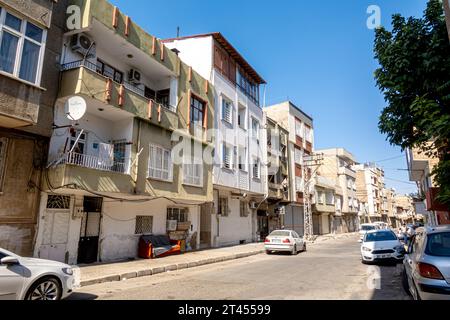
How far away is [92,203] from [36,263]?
7512 mm

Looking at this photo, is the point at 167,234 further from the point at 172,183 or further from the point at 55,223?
the point at 55,223

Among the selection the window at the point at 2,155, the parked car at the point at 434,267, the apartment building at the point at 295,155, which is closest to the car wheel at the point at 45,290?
the window at the point at 2,155

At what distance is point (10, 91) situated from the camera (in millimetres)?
9922

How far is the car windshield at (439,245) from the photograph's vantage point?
5.77 meters

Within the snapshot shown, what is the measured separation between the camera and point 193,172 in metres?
18.9

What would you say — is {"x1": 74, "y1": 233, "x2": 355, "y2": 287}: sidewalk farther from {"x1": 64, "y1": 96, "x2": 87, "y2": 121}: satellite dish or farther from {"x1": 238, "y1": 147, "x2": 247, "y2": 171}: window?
{"x1": 238, "y1": 147, "x2": 247, "y2": 171}: window

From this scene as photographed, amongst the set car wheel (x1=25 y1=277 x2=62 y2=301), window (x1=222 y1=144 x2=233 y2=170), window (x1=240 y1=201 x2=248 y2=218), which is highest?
window (x1=222 y1=144 x2=233 y2=170)

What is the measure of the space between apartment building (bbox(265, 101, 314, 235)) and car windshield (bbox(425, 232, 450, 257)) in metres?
29.9

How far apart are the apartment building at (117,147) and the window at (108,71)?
0.16 feet

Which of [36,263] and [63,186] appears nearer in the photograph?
[36,263]

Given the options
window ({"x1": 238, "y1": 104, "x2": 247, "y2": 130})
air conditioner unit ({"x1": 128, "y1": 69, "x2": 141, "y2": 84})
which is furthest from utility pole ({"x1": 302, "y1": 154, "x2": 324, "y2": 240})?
air conditioner unit ({"x1": 128, "y1": 69, "x2": 141, "y2": 84})

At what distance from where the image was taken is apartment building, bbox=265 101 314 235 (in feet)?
121

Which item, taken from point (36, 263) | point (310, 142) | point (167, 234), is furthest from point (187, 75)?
point (310, 142)

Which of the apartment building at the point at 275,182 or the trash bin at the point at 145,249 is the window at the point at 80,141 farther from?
the apartment building at the point at 275,182
